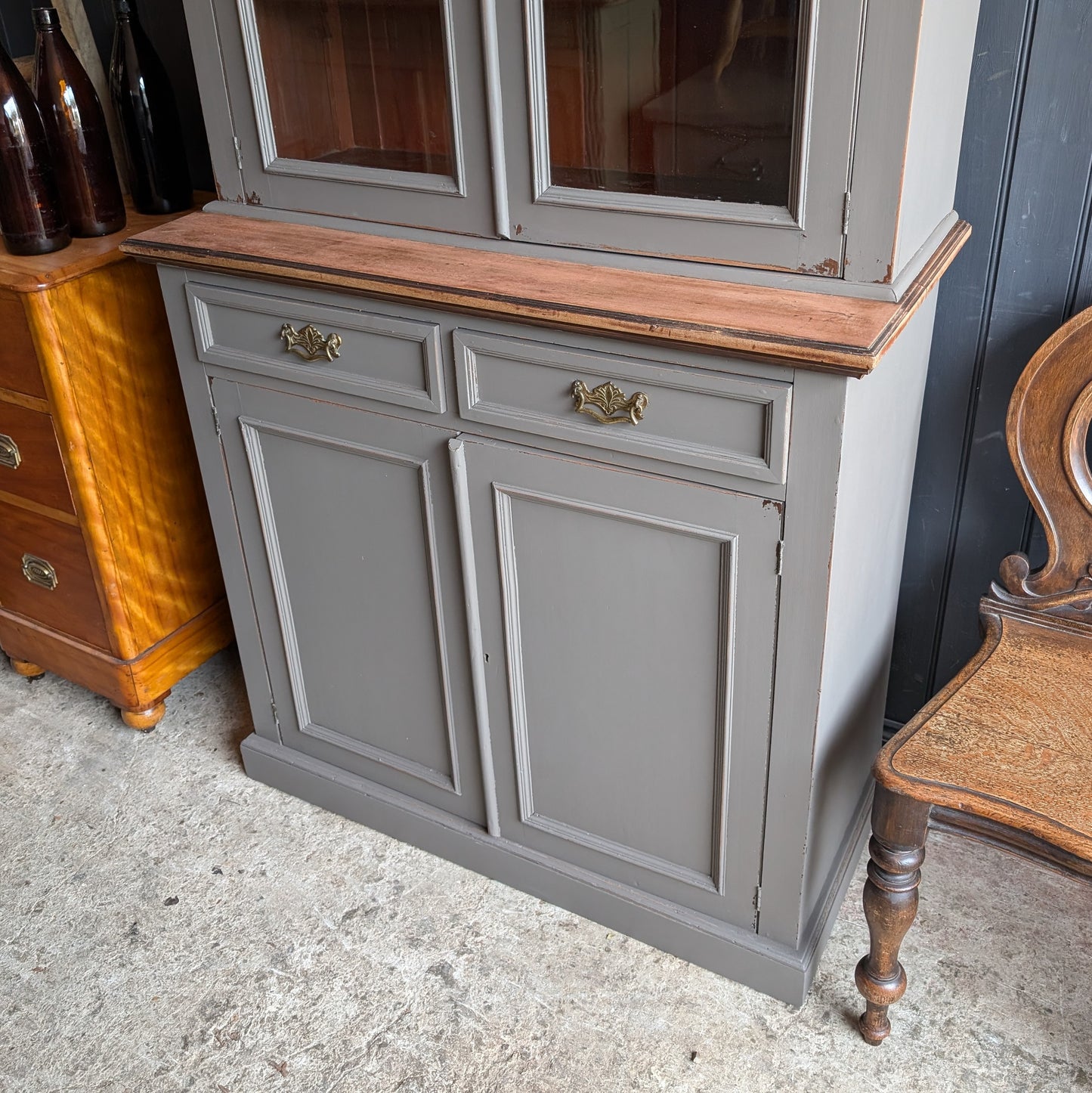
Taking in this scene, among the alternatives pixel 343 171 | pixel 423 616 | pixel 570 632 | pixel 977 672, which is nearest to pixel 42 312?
pixel 343 171

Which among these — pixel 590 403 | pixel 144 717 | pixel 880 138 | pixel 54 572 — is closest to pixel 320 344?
pixel 590 403

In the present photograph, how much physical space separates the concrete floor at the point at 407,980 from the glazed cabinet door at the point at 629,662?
0.18m

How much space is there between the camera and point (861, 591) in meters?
1.56

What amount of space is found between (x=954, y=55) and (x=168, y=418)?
1.48 m

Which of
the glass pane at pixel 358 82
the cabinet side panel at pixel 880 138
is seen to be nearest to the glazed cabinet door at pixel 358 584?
the glass pane at pixel 358 82

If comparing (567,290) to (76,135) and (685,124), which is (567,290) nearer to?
(685,124)

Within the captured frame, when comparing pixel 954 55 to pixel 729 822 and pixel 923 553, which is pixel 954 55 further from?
pixel 729 822

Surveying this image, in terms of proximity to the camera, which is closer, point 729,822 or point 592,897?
point 729,822

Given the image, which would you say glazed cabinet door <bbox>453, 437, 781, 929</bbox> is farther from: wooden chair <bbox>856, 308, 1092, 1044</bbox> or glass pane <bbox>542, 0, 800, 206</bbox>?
glass pane <bbox>542, 0, 800, 206</bbox>

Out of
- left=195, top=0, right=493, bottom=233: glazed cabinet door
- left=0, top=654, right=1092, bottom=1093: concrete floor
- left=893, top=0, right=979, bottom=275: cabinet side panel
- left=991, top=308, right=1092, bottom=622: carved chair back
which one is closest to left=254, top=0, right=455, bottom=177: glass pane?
left=195, top=0, right=493, bottom=233: glazed cabinet door

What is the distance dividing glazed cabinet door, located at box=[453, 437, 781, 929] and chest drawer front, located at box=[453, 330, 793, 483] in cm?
5

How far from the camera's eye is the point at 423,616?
1.78 metres

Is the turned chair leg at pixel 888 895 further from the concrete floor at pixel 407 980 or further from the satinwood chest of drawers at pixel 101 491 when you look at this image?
the satinwood chest of drawers at pixel 101 491

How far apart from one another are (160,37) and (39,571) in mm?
1052
